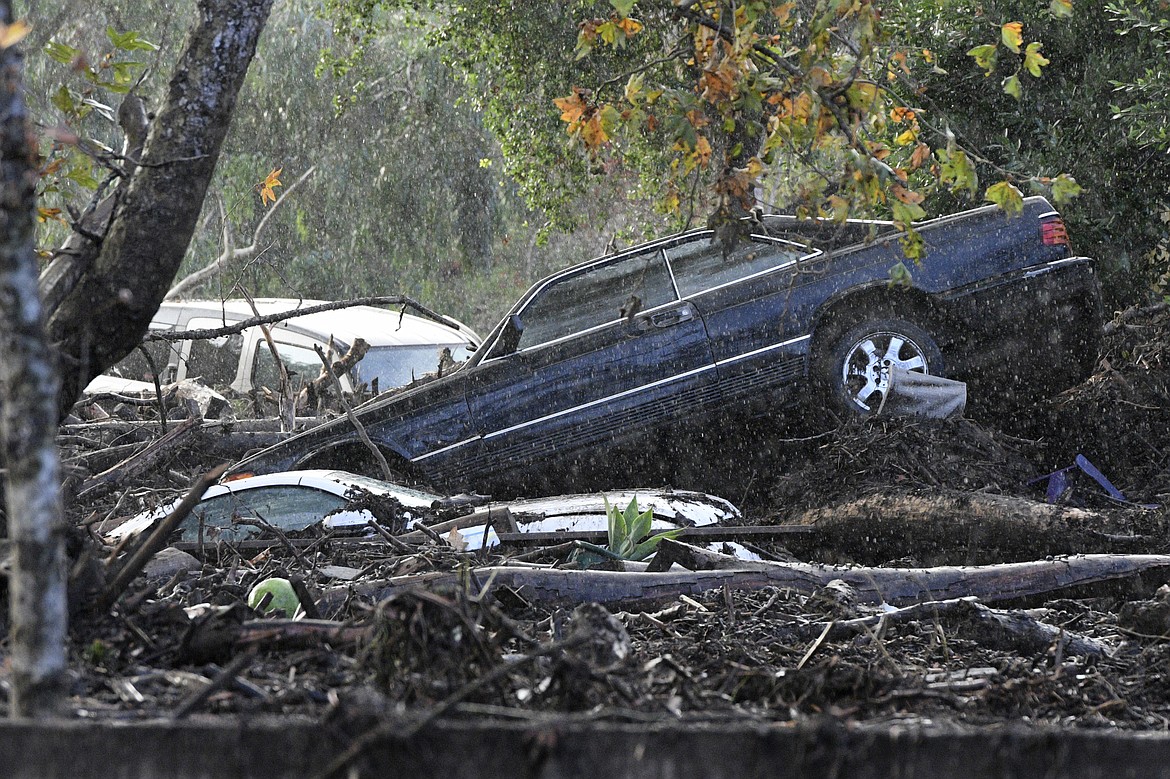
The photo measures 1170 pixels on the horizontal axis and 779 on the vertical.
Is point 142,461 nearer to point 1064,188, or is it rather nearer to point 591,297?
point 591,297

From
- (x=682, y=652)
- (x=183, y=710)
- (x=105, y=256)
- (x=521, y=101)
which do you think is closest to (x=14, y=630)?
(x=183, y=710)

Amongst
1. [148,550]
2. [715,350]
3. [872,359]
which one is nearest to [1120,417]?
[872,359]

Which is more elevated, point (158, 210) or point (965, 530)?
point (158, 210)

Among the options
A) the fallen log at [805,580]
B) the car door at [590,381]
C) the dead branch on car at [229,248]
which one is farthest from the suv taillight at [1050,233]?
the dead branch on car at [229,248]

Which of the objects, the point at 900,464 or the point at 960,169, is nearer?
the point at 960,169

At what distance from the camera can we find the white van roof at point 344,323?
13.5m

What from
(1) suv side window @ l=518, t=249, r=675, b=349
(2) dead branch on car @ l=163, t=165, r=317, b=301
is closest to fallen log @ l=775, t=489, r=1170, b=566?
(1) suv side window @ l=518, t=249, r=675, b=349

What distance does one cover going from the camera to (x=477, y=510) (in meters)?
7.13

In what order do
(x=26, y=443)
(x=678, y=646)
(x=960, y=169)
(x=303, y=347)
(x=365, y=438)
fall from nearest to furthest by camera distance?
(x=26, y=443) → (x=678, y=646) → (x=960, y=169) → (x=365, y=438) → (x=303, y=347)

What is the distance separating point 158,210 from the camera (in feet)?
13.1

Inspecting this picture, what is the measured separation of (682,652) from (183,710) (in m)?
1.85

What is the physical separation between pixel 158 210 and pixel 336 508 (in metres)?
3.35

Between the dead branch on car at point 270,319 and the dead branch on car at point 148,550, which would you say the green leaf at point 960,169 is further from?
the dead branch on car at point 148,550

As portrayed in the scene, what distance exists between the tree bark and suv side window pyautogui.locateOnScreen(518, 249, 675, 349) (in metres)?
4.98
